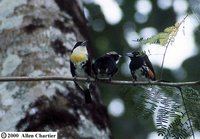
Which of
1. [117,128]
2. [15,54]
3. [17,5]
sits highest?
[17,5]

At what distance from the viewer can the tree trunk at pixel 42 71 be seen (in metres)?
1.97

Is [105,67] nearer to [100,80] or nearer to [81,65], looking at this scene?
[100,80]

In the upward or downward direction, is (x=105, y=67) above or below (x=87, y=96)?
above

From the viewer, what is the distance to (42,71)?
2123 mm

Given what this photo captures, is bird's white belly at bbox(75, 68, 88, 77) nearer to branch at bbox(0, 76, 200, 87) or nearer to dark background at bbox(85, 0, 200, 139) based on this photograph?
branch at bbox(0, 76, 200, 87)

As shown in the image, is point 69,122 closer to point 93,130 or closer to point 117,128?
point 93,130

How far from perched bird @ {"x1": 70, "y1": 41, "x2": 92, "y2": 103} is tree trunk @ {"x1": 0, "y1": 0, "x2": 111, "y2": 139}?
0.10 feet

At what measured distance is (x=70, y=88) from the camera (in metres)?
2.13

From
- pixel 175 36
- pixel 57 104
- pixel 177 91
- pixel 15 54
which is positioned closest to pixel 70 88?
pixel 57 104

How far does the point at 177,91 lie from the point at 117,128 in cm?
303

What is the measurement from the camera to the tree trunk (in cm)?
197

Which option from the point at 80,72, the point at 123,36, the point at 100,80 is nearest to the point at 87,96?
the point at 80,72

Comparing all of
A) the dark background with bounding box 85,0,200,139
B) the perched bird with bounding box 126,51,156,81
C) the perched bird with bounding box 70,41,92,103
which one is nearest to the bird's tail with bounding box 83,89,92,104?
the perched bird with bounding box 70,41,92,103

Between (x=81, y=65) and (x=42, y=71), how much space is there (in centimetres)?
16
